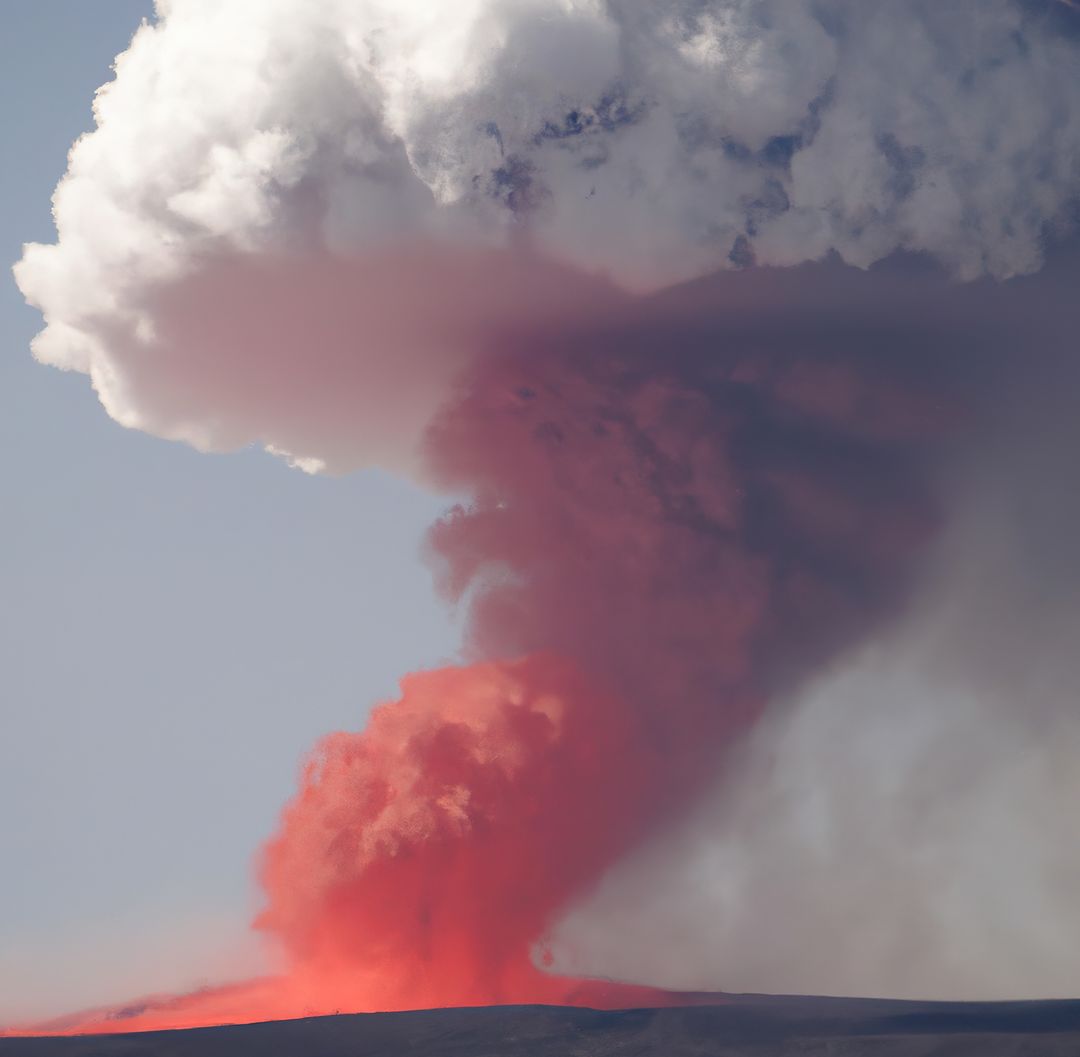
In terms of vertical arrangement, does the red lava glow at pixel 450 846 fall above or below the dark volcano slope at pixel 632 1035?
above

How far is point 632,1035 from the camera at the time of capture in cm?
4453

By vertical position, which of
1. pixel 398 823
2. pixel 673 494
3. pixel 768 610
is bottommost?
pixel 398 823

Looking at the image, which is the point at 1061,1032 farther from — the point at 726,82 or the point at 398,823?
the point at 726,82

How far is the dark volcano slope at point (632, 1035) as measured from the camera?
4256 cm

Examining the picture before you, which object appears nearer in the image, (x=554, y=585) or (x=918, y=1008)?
(x=918, y=1008)

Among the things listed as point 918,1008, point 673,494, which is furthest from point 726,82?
point 918,1008

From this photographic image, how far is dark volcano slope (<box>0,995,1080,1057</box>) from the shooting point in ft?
140

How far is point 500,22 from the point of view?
49.1 metres

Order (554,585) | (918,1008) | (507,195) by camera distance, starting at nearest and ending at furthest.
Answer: (918,1008)
(507,195)
(554,585)

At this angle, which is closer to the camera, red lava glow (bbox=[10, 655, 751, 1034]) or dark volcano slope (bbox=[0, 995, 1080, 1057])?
dark volcano slope (bbox=[0, 995, 1080, 1057])

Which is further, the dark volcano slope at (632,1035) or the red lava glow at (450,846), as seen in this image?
the red lava glow at (450,846)

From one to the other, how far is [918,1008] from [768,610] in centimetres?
1457

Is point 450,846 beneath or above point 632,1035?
above

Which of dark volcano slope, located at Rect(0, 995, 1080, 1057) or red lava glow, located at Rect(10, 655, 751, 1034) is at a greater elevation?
red lava glow, located at Rect(10, 655, 751, 1034)
